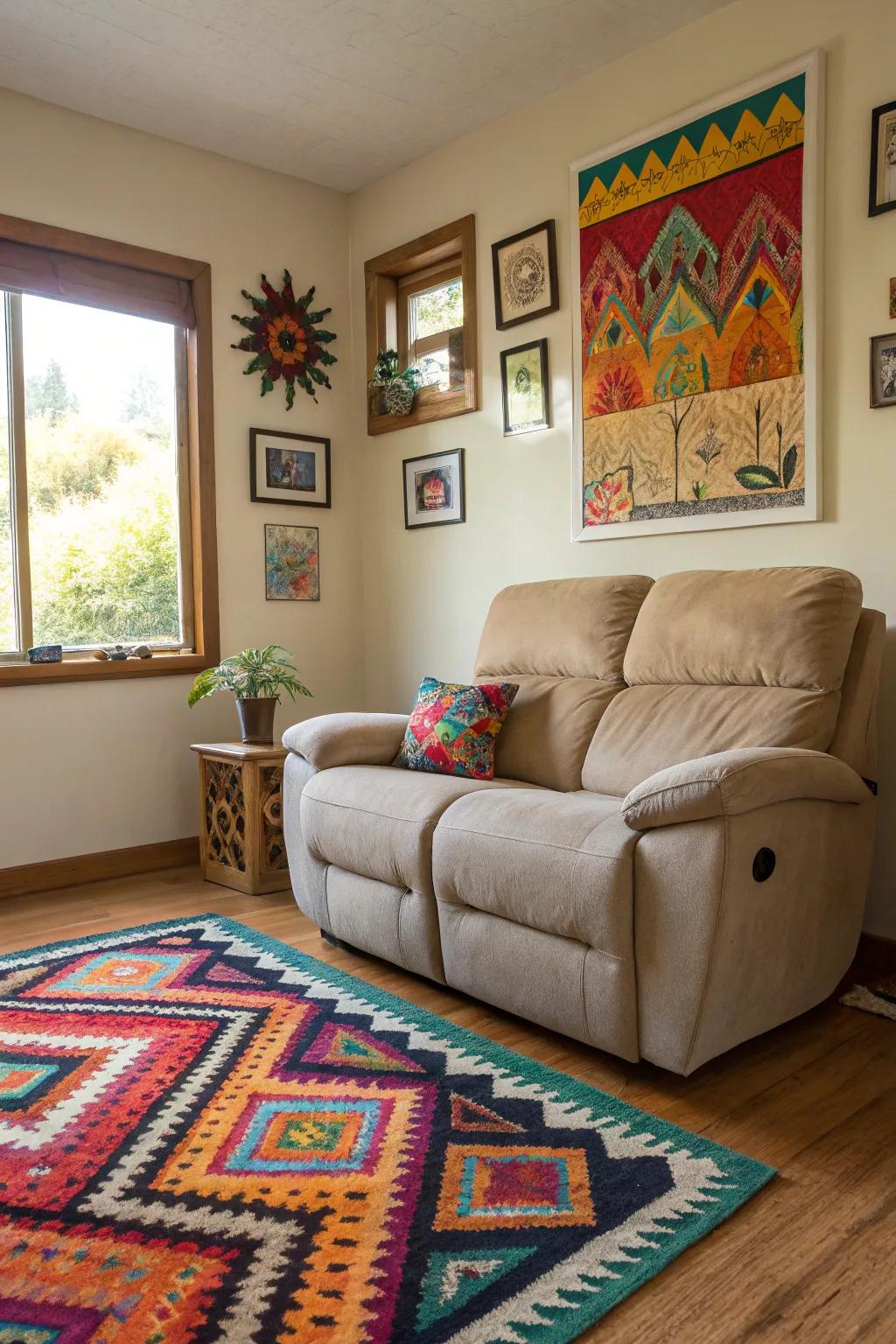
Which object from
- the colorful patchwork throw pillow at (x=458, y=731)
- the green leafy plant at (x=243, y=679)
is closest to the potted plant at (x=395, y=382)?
the green leafy plant at (x=243, y=679)

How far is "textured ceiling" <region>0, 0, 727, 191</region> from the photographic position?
298 centimetres

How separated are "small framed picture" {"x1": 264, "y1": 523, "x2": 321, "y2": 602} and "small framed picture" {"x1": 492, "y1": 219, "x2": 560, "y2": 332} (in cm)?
119

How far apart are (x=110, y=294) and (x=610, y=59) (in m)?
1.89

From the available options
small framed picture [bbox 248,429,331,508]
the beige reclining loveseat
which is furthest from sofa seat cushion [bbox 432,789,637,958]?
small framed picture [bbox 248,429,331,508]

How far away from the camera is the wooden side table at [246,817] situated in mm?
3391

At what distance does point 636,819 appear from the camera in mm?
1906

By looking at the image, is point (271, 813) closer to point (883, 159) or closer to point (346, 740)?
point (346, 740)

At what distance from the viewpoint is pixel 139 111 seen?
11.6 feet

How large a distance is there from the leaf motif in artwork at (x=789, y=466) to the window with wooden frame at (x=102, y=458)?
2.16 m

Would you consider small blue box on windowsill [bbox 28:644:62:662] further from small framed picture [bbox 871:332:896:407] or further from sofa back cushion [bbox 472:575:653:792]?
small framed picture [bbox 871:332:896:407]

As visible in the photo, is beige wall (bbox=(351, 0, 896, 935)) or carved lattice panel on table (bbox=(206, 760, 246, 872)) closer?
beige wall (bbox=(351, 0, 896, 935))

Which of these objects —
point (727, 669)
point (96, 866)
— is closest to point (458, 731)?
point (727, 669)

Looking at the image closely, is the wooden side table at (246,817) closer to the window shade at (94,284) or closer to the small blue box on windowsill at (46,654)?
the small blue box on windowsill at (46,654)

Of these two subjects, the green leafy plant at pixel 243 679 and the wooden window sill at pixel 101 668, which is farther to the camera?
the green leafy plant at pixel 243 679
